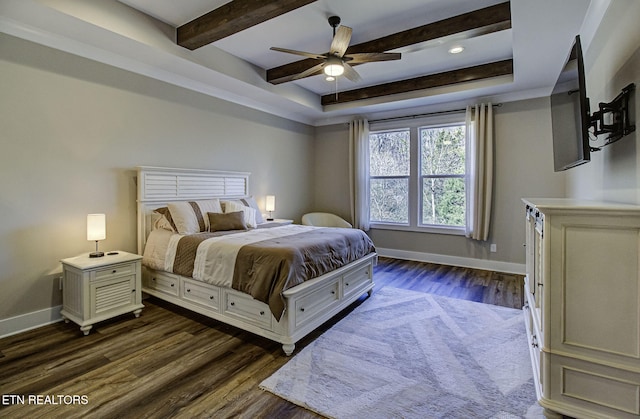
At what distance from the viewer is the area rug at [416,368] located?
186cm

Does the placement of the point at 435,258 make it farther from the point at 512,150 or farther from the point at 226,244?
the point at 226,244

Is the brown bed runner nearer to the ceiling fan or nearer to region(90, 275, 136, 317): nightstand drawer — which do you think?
region(90, 275, 136, 317): nightstand drawer

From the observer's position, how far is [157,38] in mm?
3059

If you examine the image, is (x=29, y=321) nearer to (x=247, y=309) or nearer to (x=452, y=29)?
(x=247, y=309)

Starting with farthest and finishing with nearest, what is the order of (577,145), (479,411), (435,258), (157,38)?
(435,258), (157,38), (577,145), (479,411)

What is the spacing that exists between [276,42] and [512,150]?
3.65 meters

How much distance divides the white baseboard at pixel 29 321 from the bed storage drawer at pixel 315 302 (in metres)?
2.37

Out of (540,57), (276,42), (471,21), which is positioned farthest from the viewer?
(276,42)

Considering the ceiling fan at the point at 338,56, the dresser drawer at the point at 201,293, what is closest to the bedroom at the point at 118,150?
the dresser drawer at the point at 201,293

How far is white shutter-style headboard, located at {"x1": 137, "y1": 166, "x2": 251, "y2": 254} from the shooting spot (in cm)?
355

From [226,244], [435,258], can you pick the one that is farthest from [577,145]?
[435,258]

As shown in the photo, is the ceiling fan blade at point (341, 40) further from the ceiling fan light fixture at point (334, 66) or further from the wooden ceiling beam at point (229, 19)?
the wooden ceiling beam at point (229, 19)

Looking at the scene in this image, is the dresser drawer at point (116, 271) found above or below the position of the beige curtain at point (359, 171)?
below

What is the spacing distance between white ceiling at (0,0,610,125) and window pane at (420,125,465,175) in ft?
1.93
